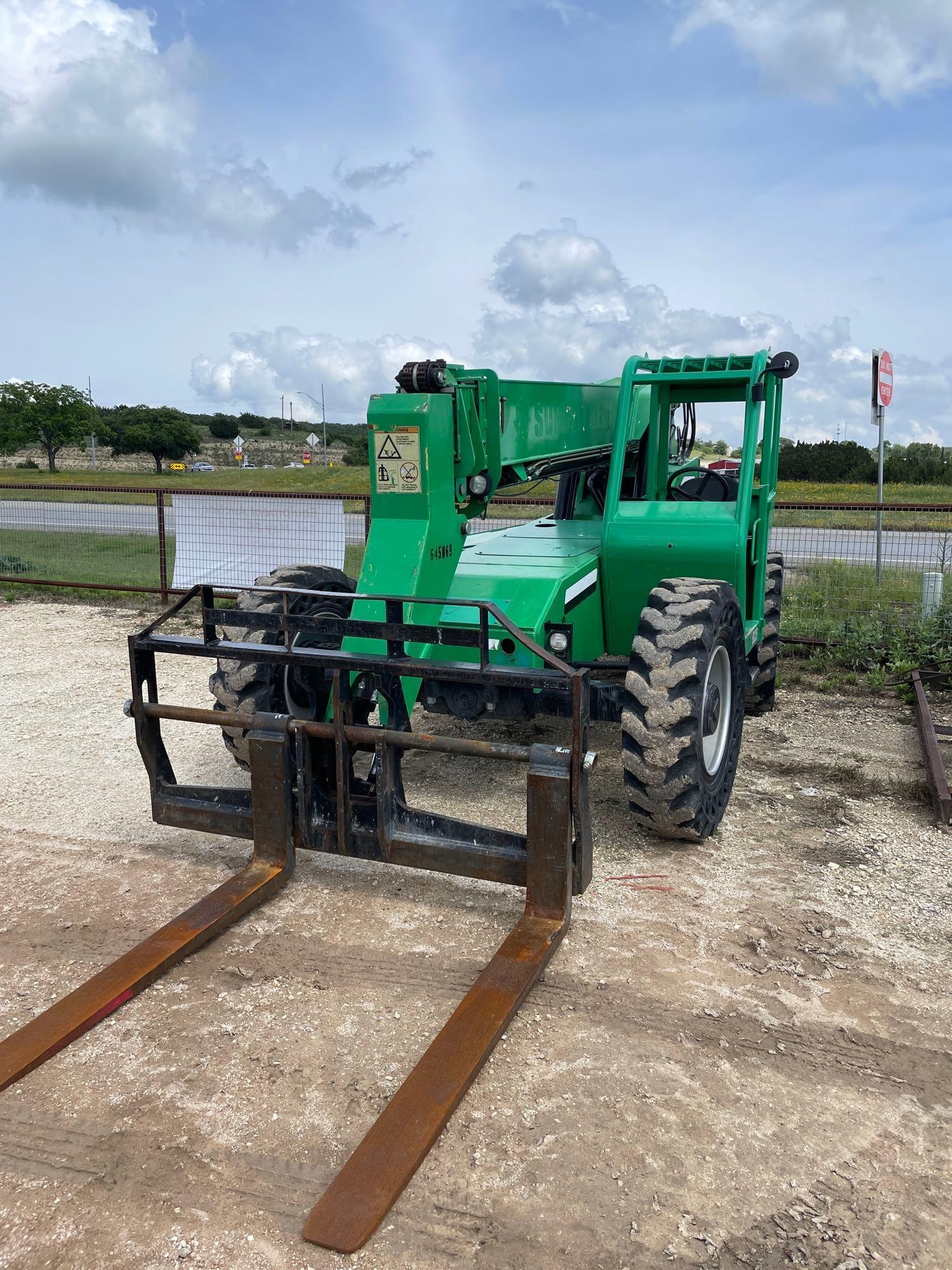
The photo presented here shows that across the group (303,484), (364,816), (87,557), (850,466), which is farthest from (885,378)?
(303,484)

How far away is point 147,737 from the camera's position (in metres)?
4.79

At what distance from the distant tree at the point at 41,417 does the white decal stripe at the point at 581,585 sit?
51833 millimetres

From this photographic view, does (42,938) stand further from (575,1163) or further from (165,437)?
(165,437)

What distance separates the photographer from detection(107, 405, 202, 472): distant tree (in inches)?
2340

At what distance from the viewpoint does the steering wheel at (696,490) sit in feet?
21.8

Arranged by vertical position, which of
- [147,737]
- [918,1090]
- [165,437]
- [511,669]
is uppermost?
[165,437]

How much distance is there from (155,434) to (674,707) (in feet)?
196

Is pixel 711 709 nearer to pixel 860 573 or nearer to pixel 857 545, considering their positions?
pixel 860 573

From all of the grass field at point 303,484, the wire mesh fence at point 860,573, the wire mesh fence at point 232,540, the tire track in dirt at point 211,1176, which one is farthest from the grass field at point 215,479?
the tire track in dirt at point 211,1176

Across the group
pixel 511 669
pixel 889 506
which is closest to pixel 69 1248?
pixel 511 669

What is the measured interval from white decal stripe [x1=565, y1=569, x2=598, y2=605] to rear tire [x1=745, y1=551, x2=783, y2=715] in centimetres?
208

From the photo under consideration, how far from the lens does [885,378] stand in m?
11.0

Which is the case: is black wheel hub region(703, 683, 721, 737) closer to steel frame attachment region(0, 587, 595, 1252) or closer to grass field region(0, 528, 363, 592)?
steel frame attachment region(0, 587, 595, 1252)

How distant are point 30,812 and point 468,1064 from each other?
12.1 ft
